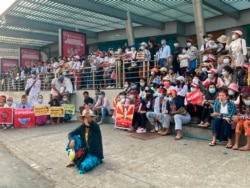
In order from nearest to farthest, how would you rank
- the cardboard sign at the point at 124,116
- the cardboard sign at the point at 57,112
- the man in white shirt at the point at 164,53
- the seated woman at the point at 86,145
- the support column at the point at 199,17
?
1. the seated woman at the point at 86,145
2. the cardboard sign at the point at 124,116
3. the man in white shirt at the point at 164,53
4. the cardboard sign at the point at 57,112
5. the support column at the point at 199,17

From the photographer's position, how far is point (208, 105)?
7738 millimetres

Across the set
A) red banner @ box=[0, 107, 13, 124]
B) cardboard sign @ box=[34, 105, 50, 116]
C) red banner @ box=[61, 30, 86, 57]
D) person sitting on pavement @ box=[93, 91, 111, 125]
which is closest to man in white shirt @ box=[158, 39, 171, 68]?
person sitting on pavement @ box=[93, 91, 111, 125]

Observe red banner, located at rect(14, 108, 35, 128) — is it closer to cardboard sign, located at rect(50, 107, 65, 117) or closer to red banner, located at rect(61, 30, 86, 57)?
cardboard sign, located at rect(50, 107, 65, 117)

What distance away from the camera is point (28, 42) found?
100 ft

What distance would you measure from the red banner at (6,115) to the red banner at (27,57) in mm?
16946

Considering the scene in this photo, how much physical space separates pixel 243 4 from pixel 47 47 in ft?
70.4

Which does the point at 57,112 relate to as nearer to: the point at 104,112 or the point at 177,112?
the point at 104,112

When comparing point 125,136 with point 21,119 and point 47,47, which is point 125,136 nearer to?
point 21,119

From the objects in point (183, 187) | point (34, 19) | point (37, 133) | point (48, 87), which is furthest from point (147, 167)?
point (34, 19)

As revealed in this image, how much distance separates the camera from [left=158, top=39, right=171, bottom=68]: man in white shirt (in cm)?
1149

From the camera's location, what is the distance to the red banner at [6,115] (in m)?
11.4

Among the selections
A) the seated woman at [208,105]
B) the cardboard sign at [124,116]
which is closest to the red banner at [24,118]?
the cardboard sign at [124,116]

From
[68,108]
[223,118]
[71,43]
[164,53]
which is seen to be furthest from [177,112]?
[71,43]

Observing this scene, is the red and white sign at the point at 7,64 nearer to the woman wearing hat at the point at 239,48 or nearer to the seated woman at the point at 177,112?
the seated woman at the point at 177,112
